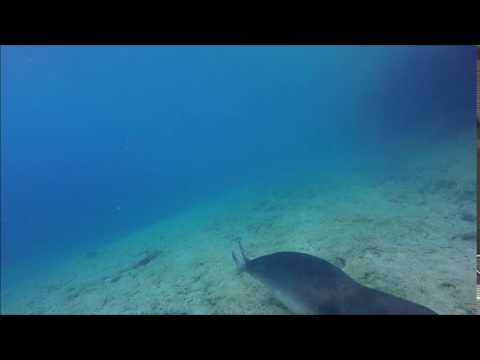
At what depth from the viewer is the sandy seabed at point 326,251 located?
4.23 m

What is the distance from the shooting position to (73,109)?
62219mm

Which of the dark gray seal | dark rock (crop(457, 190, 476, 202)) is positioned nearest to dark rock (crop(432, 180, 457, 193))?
dark rock (crop(457, 190, 476, 202))

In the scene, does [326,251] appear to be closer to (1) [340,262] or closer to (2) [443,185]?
(1) [340,262]

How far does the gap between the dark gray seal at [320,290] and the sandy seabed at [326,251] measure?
1.45 feet

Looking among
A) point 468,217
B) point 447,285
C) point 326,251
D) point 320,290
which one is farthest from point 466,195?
point 320,290

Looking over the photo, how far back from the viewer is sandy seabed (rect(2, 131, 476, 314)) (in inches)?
167

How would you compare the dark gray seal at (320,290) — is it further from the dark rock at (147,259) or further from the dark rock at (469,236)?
the dark rock at (147,259)

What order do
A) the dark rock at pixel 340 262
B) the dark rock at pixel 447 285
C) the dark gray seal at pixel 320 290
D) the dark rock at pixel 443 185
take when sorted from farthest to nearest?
the dark rock at pixel 443 185 → the dark rock at pixel 340 262 → the dark rock at pixel 447 285 → the dark gray seal at pixel 320 290

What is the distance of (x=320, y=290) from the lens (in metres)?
3.16

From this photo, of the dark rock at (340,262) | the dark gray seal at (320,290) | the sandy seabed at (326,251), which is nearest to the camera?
the dark gray seal at (320,290)

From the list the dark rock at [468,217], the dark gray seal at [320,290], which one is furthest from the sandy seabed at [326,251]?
the dark gray seal at [320,290]

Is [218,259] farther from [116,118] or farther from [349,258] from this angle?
[116,118]
